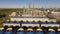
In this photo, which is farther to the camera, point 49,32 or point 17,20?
point 17,20

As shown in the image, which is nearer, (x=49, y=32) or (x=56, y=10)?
(x=49, y=32)

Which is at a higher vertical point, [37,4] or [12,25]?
[37,4]

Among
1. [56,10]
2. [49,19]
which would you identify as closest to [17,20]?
[49,19]

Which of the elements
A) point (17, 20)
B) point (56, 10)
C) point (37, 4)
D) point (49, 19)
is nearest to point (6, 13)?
point (17, 20)

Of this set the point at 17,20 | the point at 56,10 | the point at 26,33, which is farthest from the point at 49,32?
the point at 17,20

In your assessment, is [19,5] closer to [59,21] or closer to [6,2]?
[6,2]

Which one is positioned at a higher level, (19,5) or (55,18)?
(19,5)

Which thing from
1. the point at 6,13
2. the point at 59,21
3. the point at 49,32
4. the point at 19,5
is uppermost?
the point at 19,5

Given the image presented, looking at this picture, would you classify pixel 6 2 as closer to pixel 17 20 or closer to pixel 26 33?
pixel 17 20
